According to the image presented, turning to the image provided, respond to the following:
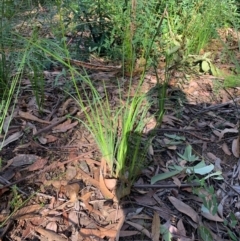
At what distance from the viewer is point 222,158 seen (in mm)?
1841

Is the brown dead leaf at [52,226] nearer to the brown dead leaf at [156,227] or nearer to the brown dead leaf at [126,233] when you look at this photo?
the brown dead leaf at [126,233]

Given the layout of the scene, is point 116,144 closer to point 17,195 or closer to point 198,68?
point 17,195

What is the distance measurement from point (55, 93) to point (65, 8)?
612 millimetres

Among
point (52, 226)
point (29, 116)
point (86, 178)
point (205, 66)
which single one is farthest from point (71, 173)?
point (205, 66)

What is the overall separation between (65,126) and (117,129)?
28cm

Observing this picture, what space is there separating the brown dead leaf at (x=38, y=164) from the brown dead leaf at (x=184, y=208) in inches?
22.1

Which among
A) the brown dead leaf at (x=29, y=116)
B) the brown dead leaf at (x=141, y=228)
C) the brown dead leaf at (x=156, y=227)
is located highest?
the brown dead leaf at (x=29, y=116)

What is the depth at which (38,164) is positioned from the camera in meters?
1.69

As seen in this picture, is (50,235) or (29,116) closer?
(50,235)

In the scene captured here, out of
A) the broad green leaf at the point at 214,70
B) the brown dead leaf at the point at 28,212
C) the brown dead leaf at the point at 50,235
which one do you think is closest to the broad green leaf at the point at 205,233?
the brown dead leaf at the point at 50,235

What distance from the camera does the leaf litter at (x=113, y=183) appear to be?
1458 millimetres

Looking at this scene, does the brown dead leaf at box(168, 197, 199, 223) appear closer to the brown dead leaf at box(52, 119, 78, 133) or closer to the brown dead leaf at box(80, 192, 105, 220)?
the brown dead leaf at box(80, 192, 105, 220)

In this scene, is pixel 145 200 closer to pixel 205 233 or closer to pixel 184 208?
pixel 184 208

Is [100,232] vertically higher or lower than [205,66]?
lower
